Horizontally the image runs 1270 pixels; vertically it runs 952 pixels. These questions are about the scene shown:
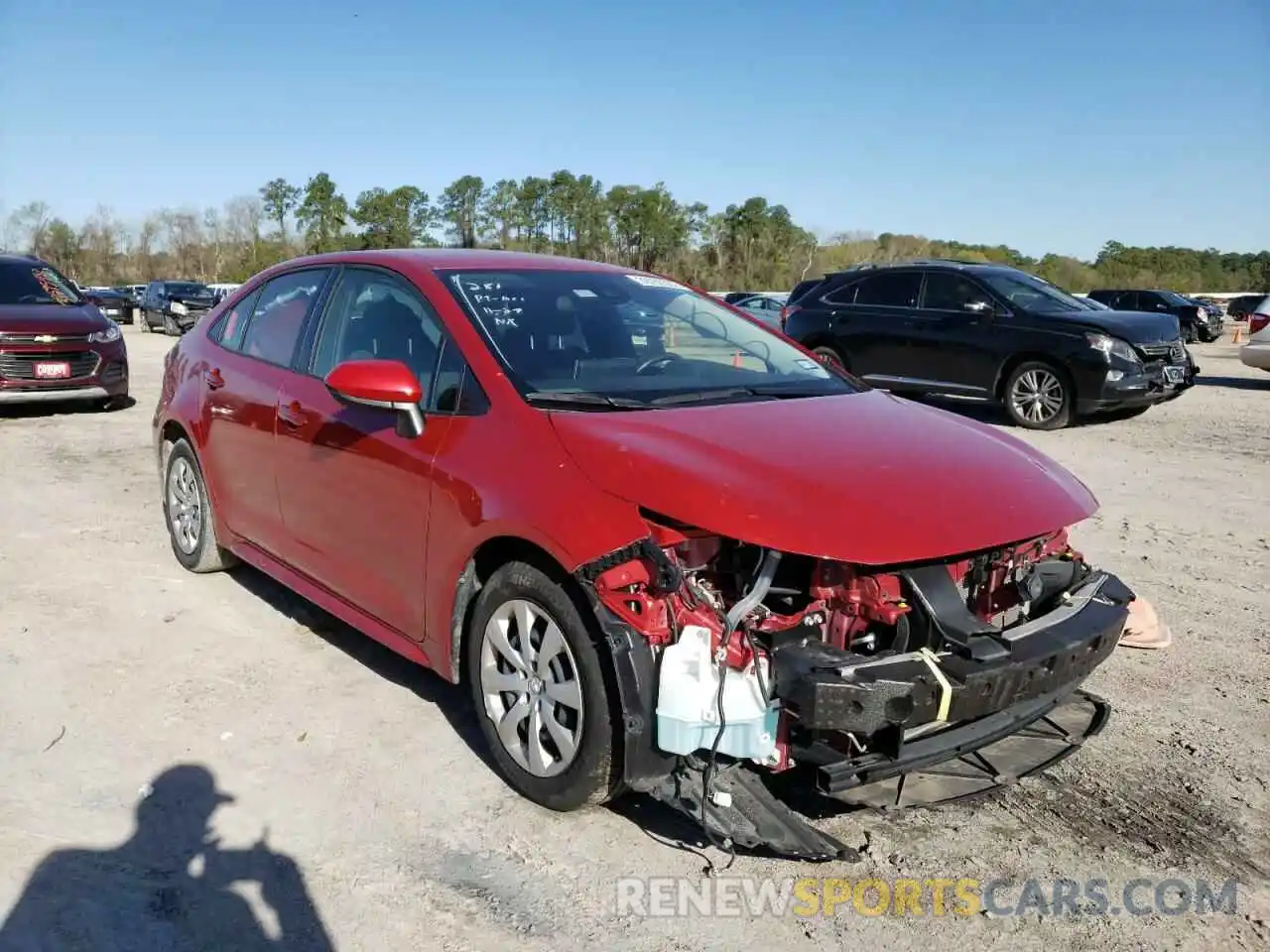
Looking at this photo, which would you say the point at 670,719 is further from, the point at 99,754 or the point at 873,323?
the point at 873,323

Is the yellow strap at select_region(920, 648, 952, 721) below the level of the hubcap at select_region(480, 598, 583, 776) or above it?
above

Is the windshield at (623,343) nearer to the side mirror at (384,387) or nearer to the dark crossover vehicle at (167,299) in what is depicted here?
the side mirror at (384,387)

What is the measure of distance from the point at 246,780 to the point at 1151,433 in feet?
33.0

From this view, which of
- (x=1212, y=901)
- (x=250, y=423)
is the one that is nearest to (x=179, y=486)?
(x=250, y=423)

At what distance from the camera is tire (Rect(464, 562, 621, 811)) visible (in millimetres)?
2867

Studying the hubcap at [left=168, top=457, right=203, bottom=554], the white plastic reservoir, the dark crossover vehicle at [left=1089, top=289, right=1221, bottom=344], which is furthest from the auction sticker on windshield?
the dark crossover vehicle at [left=1089, top=289, right=1221, bottom=344]

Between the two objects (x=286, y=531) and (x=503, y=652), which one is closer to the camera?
(x=503, y=652)

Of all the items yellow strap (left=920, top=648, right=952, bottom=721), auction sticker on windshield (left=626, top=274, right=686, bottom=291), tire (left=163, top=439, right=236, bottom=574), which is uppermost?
auction sticker on windshield (left=626, top=274, right=686, bottom=291)

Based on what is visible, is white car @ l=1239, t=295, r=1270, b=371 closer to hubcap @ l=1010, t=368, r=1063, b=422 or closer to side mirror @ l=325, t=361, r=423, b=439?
hubcap @ l=1010, t=368, r=1063, b=422

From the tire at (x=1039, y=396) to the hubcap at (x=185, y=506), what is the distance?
341 inches

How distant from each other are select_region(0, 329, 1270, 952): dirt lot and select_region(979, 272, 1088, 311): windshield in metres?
6.15

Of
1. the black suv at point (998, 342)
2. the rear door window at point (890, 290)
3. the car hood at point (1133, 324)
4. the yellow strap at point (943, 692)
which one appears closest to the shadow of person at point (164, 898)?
the yellow strap at point (943, 692)

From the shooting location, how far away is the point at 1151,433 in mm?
10672

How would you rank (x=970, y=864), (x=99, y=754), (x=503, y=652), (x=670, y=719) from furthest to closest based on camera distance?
1. (x=99, y=754)
2. (x=503, y=652)
3. (x=970, y=864)
4. (x=670, y=719)
